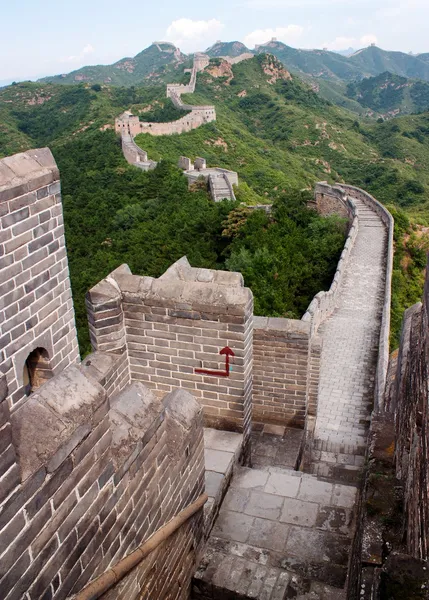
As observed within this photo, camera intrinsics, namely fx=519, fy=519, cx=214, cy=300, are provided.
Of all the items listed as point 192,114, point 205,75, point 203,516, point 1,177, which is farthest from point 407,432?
point 205,75

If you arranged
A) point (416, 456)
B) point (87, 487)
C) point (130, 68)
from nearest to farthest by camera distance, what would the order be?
point (87, 487), point (416, 456), point (130, 68)

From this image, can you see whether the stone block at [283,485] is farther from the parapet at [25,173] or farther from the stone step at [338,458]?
the parapet at [25,173]

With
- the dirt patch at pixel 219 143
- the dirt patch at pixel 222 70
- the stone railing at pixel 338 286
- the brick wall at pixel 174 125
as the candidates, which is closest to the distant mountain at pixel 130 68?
the dirt patch at pixel 222 70

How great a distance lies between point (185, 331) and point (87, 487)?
8.61 feet

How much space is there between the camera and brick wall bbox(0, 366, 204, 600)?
83.9 inches

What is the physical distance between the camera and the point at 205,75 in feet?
226

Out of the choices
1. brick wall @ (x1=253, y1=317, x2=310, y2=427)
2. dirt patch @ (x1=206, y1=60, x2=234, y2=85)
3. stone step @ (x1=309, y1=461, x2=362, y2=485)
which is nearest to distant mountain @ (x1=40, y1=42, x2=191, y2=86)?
dirt patch @ (x1=206, y1=60, x2=234, y2=85)

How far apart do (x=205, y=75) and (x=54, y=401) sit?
73221 mm

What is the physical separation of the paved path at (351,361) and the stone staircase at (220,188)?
8680 mm

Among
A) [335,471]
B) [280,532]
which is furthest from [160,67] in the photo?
[280,532]

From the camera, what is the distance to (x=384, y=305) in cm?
1484

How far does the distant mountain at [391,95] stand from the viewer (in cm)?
11638

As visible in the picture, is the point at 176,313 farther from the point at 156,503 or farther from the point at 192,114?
the point at 192,114

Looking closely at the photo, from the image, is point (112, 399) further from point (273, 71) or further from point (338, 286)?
point (273, 71)
